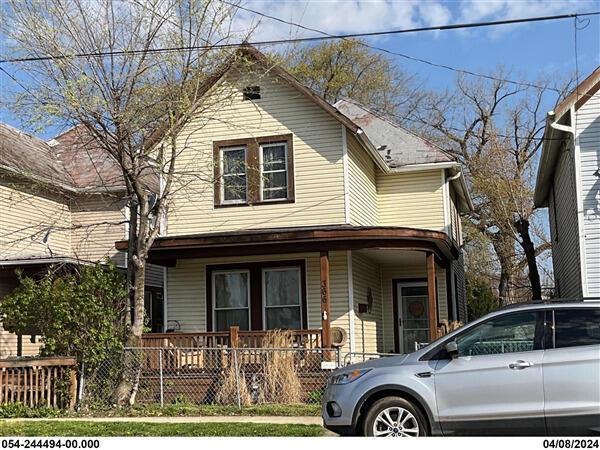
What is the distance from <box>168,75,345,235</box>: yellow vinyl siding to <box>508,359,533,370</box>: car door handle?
9.88 metres

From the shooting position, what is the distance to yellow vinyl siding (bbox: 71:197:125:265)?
23.1 metres

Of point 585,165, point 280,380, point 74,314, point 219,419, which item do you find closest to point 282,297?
point 280,380

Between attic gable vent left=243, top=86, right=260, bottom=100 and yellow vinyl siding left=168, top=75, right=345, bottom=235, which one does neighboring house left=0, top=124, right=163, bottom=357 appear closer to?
yellow vinyl siding left=168, top=75, right=345, bottom=235

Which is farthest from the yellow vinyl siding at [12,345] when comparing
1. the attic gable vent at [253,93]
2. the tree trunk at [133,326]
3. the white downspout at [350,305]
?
the attic gable vent at [253,93]

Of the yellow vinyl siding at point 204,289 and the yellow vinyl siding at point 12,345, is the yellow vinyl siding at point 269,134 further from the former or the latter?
the yellow vinyl siding at point 12,345

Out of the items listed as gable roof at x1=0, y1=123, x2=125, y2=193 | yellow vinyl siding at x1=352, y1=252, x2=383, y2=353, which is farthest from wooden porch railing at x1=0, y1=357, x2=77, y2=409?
gable roof at x1=0, y1=123, x2=125, y2=193

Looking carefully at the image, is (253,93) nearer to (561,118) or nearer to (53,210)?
(561,118)

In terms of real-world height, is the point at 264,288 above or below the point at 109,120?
below

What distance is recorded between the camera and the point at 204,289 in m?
18.6

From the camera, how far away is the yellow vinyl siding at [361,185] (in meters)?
18.2

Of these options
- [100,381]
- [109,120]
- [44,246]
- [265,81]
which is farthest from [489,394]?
[44,246]

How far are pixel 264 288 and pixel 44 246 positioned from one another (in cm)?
805

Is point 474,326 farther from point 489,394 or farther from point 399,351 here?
point 399,351
